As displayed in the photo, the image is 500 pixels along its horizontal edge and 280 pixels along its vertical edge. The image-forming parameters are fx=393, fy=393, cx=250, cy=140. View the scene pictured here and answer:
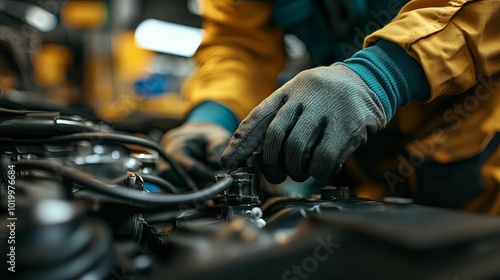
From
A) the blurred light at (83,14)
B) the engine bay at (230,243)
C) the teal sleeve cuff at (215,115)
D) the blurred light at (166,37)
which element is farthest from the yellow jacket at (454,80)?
the blurred light at (166,37)

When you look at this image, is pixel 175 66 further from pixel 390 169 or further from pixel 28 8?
pixel 390 169

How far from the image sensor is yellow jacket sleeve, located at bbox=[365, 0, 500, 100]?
0.62m

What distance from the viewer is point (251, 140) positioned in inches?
24.0

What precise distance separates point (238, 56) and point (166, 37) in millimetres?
4671

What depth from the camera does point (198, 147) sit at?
100 centimetres

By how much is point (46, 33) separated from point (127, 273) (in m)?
4.16

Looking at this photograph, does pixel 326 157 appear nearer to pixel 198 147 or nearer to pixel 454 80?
pixel 454 80

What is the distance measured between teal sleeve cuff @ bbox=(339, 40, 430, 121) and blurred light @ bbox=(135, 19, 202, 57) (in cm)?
488

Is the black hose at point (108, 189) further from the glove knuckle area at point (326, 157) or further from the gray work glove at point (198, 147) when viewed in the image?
the gray work glove at point (198, 147)

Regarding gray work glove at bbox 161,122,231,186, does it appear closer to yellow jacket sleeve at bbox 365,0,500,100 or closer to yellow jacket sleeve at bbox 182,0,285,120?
yellow jacket sleeve at bbox 182,0,285,120

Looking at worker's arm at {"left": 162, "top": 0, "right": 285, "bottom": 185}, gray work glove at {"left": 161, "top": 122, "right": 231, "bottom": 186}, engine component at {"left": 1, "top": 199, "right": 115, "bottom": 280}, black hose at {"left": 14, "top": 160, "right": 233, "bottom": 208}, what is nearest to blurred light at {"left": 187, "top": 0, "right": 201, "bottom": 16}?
worker's arm at {"left": 162, "top": 0, "right": 285, "bottom": 185}

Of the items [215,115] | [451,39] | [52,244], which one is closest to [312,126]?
[451,39]

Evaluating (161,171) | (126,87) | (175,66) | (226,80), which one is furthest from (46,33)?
(161,171)

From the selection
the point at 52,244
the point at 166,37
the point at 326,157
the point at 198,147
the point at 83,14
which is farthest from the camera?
the point at 166,37
